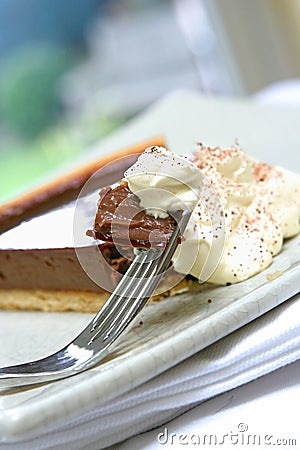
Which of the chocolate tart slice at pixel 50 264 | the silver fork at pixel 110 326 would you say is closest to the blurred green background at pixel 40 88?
the chocolate tart slice at pixel 50 264

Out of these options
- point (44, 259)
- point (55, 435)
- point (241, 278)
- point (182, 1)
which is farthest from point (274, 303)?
point (182, 1)

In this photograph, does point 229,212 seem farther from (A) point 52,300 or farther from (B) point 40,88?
(B) point 40,88

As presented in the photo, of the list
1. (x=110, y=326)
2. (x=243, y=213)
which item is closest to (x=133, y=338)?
(x=110, y=326)

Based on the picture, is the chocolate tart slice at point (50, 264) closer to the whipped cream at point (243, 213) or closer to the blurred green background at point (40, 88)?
the whipped cream at point (243, 213)

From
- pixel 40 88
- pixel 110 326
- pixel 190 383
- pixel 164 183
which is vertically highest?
pixel 40 88

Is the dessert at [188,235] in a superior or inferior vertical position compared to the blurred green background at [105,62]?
inferior

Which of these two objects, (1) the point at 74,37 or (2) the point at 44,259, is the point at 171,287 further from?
(1) the point at 74,37

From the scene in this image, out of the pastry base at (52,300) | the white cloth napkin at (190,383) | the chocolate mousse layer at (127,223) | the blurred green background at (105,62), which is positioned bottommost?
the white cloth napkin at (190,383)
